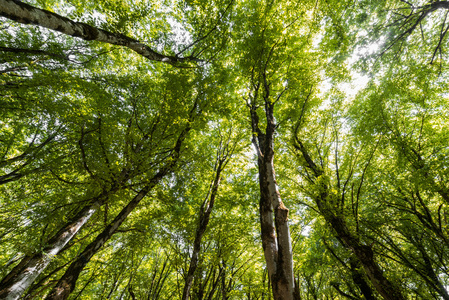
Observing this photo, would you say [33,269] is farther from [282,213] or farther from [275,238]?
[282,213]

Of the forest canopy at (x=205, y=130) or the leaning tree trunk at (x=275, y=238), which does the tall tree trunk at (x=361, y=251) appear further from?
the leaning tree trunk at (x=275, y=238)

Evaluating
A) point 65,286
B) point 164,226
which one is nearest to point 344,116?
point 164,226

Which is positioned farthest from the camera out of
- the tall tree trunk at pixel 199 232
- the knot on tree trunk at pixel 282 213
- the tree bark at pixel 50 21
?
the tall tree trunk at pixel 199 232

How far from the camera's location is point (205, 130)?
7.08m

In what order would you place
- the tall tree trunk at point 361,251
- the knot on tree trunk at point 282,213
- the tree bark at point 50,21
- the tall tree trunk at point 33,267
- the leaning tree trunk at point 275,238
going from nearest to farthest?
the tree bark at point 50,21, the leaning tree trunk at point 275,238, the knot on tree trunk at point 282,213, the tall tree trunk at point 33,267, the tall tree trunk at point 361,251

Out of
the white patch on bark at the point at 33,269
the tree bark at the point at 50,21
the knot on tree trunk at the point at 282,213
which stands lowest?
the white patch on bark at the point at 33,269

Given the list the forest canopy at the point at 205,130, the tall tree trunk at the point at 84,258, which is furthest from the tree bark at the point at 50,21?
the tall tree trunk at the point at 84,258

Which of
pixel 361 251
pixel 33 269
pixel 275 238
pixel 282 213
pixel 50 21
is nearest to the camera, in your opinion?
pixel 50 21

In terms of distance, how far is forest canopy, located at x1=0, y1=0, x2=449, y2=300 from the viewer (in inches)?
185

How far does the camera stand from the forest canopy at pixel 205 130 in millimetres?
4703

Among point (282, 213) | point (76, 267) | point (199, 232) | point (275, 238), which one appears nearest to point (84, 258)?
point (76, 267)

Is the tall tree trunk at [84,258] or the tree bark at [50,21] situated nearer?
the tree bark at [50,21]

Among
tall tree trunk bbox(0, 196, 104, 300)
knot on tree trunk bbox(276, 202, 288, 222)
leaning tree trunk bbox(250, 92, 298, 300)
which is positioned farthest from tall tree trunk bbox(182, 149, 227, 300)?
tall tree trunk bbox(0, 196, 104, 300)

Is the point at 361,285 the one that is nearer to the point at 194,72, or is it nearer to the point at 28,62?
the point at 194,72
